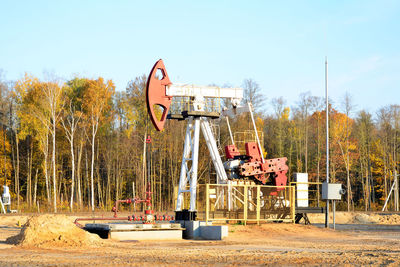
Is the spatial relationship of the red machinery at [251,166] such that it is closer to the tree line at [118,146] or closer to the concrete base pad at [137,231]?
the concrete base pad at [137,231]

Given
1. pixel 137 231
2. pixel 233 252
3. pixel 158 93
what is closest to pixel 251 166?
pixel 158 93

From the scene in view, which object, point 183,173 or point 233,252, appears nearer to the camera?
point 233,252

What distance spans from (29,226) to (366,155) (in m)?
46.0

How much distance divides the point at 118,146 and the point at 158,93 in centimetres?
3165

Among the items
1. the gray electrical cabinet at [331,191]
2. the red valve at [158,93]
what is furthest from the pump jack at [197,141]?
A: the gray electrical cabinet at [331,191]

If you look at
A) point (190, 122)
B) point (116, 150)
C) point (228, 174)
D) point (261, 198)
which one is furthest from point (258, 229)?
point (116, 150)

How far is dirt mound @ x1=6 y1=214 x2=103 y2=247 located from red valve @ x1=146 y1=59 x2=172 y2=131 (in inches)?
223

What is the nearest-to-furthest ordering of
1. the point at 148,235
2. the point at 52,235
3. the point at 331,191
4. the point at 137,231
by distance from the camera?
the point at 52,235 → the point at 137,231 → the point at 148,235 → the point at 331,191

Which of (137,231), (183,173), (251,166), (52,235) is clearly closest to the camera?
(52,235)

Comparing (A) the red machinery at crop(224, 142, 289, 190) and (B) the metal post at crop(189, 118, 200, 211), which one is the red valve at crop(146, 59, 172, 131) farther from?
(A) the red machinery at crop(224, 142, 289, 190)

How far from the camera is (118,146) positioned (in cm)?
5347

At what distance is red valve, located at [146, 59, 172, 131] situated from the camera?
2200 cm

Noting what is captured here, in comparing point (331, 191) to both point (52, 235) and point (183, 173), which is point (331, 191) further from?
point (52, 235)

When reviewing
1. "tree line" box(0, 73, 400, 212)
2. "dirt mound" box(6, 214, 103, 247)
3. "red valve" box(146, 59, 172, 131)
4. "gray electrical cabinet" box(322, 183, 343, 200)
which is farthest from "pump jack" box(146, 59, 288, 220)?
"tree line" box(0, 73, 400, 212)
